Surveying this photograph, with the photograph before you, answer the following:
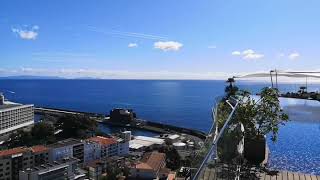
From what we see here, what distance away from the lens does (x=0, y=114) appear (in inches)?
1396

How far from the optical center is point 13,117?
3797cm

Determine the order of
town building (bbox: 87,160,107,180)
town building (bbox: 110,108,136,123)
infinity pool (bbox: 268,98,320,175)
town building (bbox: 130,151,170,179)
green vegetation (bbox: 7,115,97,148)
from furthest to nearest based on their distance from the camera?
1. town building (bbox: 110,108,136,123)
2. green vegetation (bbox: 7,115,97,148)
3. town building (bbox: 87,160,107,180)
4. town building (bbox: 130,151,170,179)
5. infinity pool (bbox: 268,98,320,175)

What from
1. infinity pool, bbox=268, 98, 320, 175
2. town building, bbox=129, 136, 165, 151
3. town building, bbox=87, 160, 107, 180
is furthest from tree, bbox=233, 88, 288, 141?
town building, bbox=129, 136, 165, 151

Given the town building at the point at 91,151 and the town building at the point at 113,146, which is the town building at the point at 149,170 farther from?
the town building at the point at 113,146

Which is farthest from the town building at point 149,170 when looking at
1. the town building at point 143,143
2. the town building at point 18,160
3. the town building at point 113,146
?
the town building at point 143,143

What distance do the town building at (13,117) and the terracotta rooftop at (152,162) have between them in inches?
768

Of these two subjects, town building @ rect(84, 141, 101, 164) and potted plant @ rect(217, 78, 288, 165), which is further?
town building @ rect(84, 141, 101, 164)

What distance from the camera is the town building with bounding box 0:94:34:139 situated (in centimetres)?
3581

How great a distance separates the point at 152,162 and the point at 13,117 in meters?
23.0

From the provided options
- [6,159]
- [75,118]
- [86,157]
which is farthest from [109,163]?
[75,118]

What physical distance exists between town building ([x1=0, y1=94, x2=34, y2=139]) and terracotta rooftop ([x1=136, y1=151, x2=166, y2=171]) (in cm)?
1952

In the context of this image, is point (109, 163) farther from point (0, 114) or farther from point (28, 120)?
point (28, 120)

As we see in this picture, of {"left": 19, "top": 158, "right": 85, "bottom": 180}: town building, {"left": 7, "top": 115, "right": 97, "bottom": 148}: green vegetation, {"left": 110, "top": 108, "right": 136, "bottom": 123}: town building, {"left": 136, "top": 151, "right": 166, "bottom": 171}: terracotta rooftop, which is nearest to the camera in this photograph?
{"left": 19, "top": 158, "right": 85, "bottom": 180}: town building

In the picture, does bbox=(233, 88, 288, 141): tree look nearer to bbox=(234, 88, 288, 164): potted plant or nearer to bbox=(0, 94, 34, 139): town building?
bbox=(234, 88, 288, 164): potted plant
